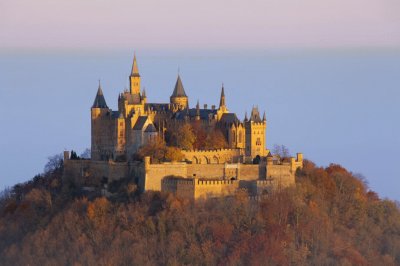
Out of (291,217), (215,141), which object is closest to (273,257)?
(291,217)

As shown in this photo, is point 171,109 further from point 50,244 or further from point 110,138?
point 50,244

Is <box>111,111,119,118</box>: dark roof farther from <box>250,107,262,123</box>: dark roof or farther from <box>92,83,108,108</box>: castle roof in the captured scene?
<box>250,107,262,123</box>: dark roof

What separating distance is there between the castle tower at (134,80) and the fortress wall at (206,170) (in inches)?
236

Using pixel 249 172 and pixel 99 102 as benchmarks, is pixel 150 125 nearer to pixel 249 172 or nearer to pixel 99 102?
pixel 99 102

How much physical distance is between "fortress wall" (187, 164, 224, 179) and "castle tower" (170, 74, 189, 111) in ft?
18.6

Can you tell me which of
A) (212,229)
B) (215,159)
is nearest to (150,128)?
(215,159)

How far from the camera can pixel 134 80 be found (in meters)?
93.5

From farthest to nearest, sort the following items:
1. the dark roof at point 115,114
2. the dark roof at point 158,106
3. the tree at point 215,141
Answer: the dark roof at point 158,106
the tree at point 215,141
the dark roof at point 115,114

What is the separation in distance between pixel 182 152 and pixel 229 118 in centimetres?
391

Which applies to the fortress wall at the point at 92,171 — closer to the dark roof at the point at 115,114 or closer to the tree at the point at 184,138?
the dark roof at the point at 115,114

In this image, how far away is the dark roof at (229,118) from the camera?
92688 mm


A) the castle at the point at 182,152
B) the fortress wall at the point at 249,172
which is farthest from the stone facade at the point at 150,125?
the fortress wall at the point at 249,172

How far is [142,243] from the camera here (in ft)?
281

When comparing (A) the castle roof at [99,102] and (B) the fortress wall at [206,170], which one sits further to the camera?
(A) the castle roof at [99,102]
